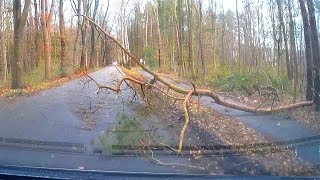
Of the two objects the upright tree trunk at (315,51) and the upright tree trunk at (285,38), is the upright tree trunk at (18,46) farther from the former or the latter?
the upright tree trunk at (315,51)

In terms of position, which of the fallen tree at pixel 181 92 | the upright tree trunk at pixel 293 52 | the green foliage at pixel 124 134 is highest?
the upright tree trunk at pixel 293 52

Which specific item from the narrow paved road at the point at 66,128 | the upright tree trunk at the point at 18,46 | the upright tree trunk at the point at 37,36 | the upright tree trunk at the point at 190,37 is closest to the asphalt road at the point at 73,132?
the narrow paved road at the point at 66,128

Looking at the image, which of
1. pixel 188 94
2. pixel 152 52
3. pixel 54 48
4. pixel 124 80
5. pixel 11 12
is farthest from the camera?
pixel 11 12

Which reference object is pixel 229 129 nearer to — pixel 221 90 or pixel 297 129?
pixel 221 90

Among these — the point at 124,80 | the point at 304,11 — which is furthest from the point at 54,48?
the point at 304,11

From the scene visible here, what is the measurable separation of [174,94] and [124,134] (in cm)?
79

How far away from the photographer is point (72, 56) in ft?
11.3

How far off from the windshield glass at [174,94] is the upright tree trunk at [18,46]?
258mm

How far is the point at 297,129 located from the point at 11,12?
6.67 m

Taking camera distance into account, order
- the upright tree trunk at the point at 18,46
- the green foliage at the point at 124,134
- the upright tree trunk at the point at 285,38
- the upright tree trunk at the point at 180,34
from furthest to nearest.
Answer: the upright tree trunk at the point at 18,46 < the upright tree trunk at the point at 285,38 < the green foliage at the point at 124,134 < the upright tree trunk at the point at 180,34

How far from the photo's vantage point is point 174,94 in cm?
436

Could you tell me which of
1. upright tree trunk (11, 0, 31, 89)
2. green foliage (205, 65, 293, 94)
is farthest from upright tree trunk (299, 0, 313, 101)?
upright tree trunk (11, 0, 31, 89)

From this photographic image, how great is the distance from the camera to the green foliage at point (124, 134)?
3.76 m

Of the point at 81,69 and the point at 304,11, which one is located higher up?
the point at 304,11
